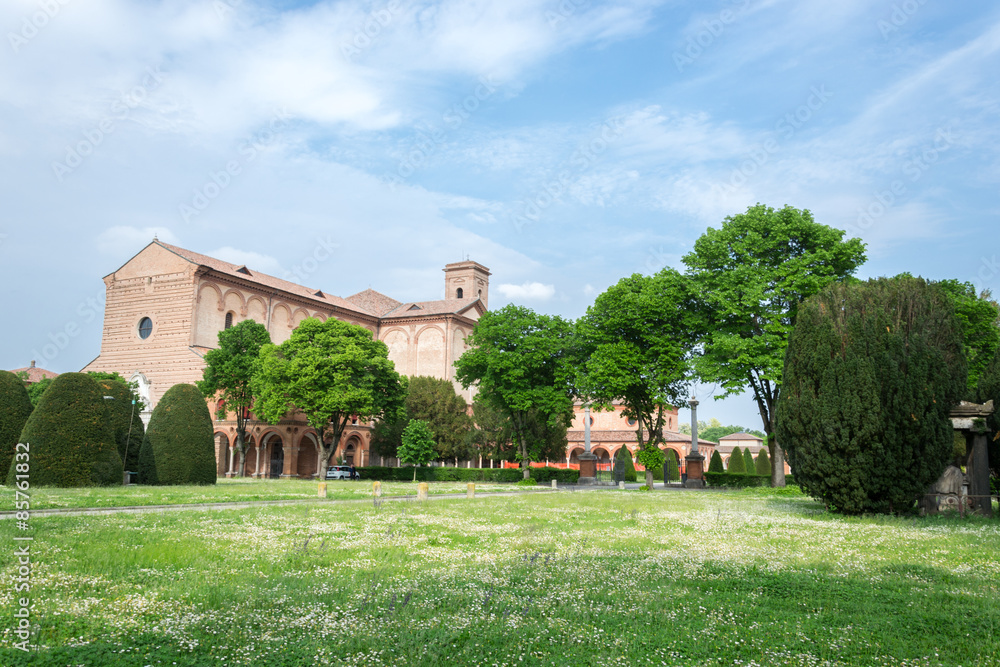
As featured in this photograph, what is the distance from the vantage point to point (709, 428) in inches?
6969

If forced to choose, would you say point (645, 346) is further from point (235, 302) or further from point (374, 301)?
point (374, 301)

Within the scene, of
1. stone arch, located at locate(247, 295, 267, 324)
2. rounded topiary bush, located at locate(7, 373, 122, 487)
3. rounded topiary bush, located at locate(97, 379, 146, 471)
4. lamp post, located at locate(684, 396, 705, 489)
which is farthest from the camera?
stone arch, located at locate(247, 295, 267, 324)

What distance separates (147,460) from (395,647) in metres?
→ 28.6

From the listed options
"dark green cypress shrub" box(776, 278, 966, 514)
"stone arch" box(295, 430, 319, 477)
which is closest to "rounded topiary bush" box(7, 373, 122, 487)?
"dark green cypress shrub" box(776, 278, 966, 514)

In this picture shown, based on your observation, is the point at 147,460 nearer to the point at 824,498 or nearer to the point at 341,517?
the point at 341,517

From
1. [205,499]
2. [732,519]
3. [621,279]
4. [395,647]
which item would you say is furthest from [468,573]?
[621,279]

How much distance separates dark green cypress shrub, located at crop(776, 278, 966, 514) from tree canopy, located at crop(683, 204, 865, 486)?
1348 centimetres

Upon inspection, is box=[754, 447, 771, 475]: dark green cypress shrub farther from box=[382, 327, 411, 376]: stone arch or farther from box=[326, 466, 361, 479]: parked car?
box=[382, 327, 411, 376]: stone arch

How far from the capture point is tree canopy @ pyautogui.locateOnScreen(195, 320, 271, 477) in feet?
175

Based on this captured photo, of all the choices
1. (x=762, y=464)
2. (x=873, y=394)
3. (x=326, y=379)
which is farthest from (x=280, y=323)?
(x=873, y=394)

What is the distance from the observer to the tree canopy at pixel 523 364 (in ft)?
140

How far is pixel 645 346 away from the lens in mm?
38438

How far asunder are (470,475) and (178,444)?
24347 mm

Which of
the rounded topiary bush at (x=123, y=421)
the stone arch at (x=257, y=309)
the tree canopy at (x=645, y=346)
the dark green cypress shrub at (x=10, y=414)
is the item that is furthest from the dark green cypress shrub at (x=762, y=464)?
the dark green cypress shrub at (x=10, y=414)
